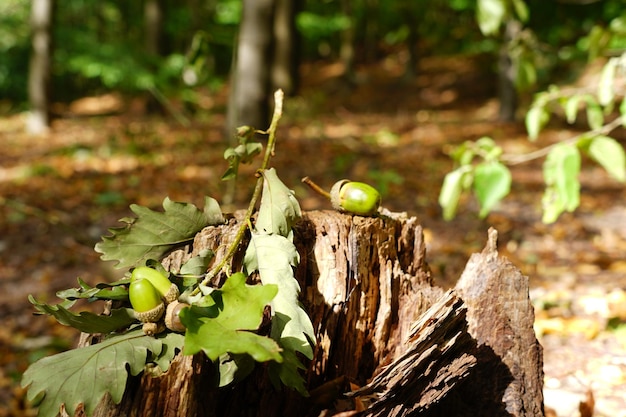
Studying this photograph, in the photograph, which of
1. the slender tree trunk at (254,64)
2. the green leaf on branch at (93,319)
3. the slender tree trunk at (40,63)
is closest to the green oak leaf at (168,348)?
the green leaf on branch at (93,319)

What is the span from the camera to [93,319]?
4.30 ft

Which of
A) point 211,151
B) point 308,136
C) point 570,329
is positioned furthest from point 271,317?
point 308,136

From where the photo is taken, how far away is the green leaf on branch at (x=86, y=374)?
1.17m

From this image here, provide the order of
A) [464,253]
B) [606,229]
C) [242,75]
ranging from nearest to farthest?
[464,253], [606,229], [242,75]

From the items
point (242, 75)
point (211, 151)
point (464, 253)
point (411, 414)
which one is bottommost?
point (411, 414)

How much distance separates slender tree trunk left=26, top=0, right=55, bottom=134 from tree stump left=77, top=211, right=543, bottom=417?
362 inches

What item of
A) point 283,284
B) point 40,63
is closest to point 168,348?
point 283,284

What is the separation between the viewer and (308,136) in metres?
8.73

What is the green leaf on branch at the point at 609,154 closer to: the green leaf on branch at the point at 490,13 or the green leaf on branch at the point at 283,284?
the green leaf on branch at the point at 490,13

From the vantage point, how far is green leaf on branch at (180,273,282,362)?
3.52 feet

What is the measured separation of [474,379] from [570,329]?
1.15 metres

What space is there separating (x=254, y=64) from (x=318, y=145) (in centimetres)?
185

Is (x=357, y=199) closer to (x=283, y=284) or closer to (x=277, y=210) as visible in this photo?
(x=277, y=210)

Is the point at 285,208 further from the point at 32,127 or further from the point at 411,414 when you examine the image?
the point at 32,127
